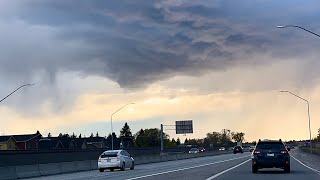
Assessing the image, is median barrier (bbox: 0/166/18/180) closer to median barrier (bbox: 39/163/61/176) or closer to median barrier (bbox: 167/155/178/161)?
median barrier (bbox: 39/163/61/176)

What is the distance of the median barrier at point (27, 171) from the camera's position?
34525 millimetres

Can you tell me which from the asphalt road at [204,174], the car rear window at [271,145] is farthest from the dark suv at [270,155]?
the asphalt road at [204,174]

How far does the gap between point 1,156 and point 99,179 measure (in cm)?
3144

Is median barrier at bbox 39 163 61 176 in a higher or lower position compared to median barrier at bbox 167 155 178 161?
higher

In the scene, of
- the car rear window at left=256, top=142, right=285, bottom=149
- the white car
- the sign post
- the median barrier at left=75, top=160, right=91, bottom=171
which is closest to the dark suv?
the car rear window at left=256, top=142, right=285, bottom=149

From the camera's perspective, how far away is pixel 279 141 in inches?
1218

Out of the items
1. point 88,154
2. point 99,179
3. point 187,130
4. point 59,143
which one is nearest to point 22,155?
point 88,154

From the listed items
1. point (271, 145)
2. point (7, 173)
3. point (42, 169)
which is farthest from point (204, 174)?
point (42, 169)

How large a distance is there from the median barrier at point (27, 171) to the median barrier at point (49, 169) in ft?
1.59

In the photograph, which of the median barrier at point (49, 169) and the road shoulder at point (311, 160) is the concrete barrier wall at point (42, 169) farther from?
the road shoulder at point (311, 160)

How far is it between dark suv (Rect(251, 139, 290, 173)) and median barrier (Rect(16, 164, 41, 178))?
13827 mm

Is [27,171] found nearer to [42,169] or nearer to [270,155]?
[42,169]

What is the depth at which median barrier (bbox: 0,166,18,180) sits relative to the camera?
106 feet

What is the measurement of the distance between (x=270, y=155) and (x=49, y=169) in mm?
15808
